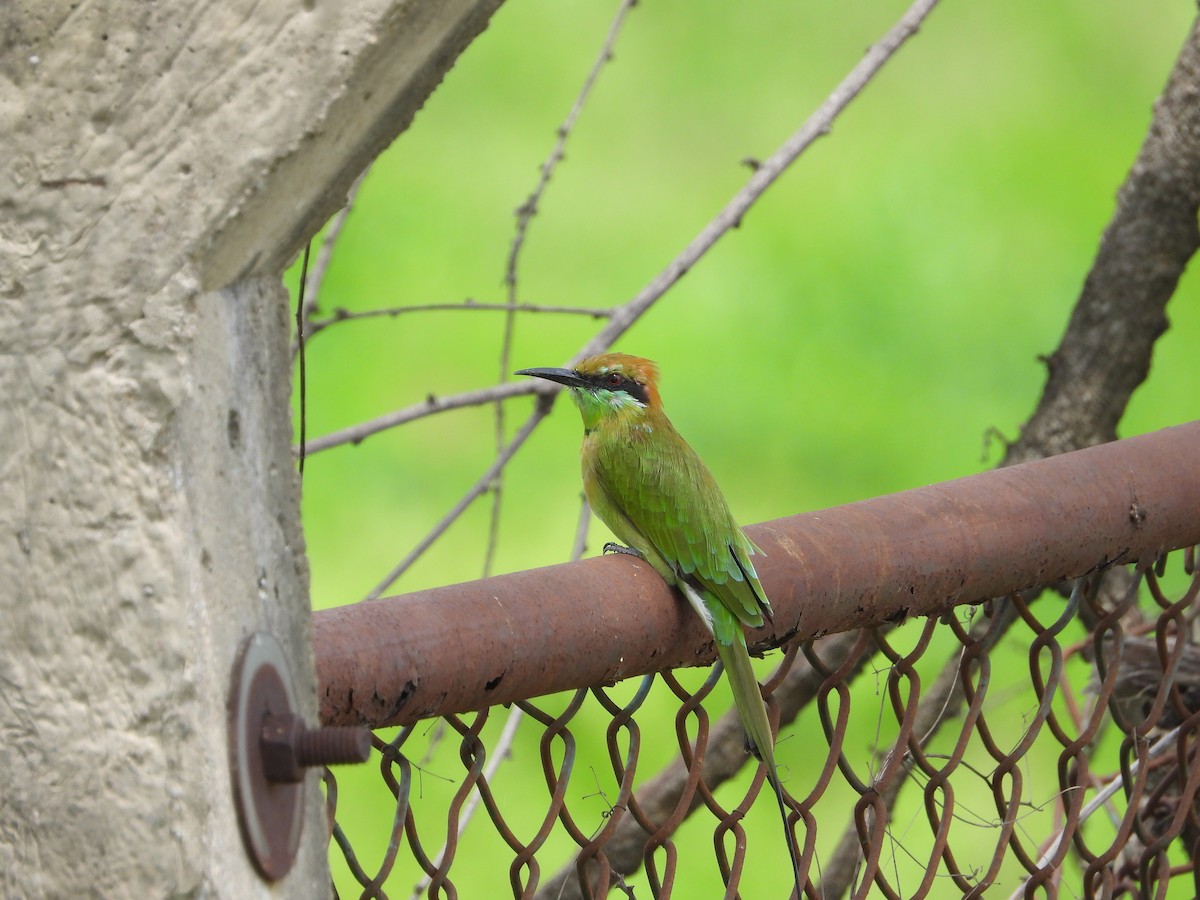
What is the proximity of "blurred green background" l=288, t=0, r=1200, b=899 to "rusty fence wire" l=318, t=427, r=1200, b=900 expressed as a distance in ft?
0.93

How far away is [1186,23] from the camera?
7746mm

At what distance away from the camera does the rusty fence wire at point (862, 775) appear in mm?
1678

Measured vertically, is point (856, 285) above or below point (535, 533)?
above

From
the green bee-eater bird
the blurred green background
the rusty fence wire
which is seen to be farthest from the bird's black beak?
the blurred green background

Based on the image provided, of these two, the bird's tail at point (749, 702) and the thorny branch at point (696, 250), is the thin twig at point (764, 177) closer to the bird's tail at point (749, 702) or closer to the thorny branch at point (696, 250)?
the thorny branch at point (696, 250)

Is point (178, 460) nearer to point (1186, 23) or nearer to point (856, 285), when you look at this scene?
point (856, 285)

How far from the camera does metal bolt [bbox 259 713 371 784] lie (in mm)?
1046

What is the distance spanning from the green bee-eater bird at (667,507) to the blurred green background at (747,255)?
7.01 feet

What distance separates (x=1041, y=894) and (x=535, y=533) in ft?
8.97

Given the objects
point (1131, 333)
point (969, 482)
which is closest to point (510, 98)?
point (1131, 333)

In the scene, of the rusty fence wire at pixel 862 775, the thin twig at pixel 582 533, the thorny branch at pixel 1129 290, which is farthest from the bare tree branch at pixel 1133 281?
the thin twig at pixel 582 533

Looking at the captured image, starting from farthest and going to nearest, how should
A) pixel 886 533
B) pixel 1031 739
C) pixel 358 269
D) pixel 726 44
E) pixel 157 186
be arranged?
1. pixel 726 44
2. pixel 358 269
3. pixel 1031 739
4. pixel 886 533
5. pixel 157 186

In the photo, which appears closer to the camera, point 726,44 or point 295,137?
point 295,137

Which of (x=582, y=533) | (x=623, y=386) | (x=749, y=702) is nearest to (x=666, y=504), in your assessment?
(x=582, y=533)
